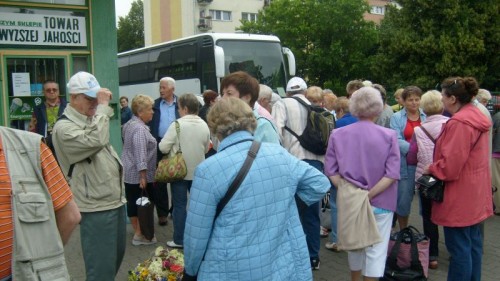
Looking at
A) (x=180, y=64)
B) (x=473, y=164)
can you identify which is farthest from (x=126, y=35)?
(x=473, y=164)

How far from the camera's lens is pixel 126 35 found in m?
60.8

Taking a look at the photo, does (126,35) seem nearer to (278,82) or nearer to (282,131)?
(278,82)

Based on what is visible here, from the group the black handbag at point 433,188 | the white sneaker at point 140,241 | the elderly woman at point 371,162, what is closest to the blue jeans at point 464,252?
the black handbag at point 433,188

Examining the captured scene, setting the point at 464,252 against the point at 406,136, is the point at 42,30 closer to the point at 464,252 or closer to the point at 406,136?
the point at 406,136

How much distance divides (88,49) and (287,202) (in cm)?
555

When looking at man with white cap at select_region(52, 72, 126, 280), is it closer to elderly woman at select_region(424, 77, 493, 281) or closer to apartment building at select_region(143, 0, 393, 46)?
elderly woman at select_region(424, 77, 493, 281)

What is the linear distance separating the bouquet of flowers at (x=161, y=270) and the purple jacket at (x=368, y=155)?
1.79m

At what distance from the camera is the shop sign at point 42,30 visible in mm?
6668

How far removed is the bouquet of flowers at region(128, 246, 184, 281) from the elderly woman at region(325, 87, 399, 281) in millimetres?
1593

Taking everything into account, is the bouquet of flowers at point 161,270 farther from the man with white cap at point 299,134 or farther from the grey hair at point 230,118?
the grey hair at point 230,118

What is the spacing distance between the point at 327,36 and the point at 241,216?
40226mm

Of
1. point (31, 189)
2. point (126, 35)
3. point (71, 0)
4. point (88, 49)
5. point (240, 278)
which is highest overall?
point (126, 35)

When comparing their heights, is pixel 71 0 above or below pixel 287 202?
above

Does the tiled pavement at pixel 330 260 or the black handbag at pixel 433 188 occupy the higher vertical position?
the black handbag at pixel 433 188
